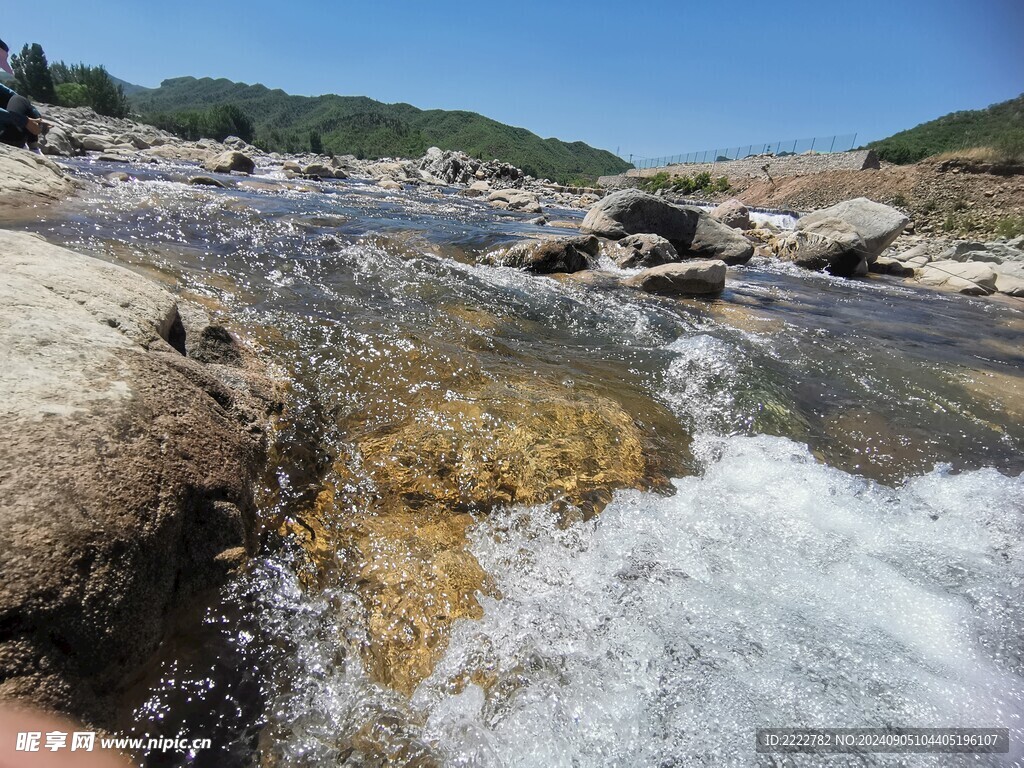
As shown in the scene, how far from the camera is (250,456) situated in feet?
7.01

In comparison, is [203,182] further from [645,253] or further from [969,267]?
[969,267]

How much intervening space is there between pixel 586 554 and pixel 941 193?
28574mm

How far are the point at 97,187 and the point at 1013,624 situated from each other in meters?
12.9

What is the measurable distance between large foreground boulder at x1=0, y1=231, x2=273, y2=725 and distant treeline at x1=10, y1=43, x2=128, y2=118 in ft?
259

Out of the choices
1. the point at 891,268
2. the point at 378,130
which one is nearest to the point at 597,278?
the point at 891,268

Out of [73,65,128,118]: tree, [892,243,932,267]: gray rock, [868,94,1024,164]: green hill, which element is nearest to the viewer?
[892,243,932,267]: gray rock

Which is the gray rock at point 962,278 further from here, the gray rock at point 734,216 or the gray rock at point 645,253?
the gray rock at point 645,253

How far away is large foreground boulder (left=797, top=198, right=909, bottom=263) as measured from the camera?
12.7 meters

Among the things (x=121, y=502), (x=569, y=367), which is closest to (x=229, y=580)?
(x=121, y=502)

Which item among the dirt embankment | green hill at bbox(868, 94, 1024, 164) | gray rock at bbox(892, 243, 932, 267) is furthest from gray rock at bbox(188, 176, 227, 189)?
green hill at bbox(868, 94, 1024, 164)

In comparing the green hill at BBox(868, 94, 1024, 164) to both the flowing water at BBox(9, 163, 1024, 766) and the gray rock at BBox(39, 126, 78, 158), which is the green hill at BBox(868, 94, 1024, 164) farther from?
the gray rock at BBox(39, 126, 78, 158)

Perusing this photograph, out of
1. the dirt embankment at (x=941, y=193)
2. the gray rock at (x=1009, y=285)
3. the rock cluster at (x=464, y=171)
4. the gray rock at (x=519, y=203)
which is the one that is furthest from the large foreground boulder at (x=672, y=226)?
the rock cluster at (x=464, y=171)

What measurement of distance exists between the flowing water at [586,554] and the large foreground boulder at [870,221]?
10064 mm

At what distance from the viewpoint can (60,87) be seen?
58.8 meters
